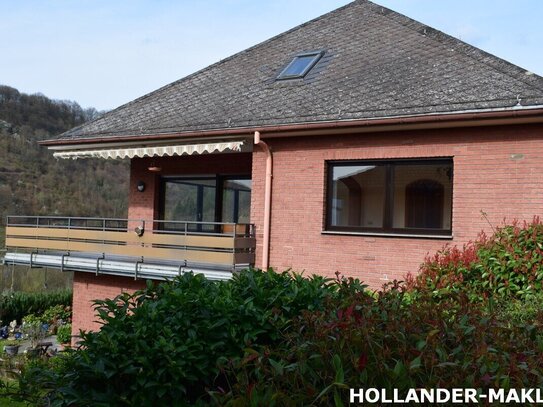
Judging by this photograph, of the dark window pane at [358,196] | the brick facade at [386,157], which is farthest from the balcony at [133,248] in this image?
the dark window pane at [358,196]

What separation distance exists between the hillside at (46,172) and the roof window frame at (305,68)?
26.2m

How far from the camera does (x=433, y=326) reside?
4.10 m

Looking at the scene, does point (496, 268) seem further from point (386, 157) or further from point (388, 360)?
point (388, 360)

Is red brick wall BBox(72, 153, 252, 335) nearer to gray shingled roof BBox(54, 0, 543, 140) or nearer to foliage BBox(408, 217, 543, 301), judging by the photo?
gray shingled roof BBox(54, 0, 543, 140)

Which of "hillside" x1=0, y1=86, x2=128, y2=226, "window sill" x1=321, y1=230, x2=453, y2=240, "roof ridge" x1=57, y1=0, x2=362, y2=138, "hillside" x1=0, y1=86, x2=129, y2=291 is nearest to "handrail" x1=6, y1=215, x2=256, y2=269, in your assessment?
"window sill" x1=321, y1=230, x2=453, y2=240

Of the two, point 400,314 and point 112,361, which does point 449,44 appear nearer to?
point 400,314

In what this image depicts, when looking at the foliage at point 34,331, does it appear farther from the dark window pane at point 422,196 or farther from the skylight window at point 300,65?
the dark window pane at point 422,196

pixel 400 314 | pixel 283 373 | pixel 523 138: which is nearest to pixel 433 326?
pixel 400 314

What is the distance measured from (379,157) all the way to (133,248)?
6.42 meters

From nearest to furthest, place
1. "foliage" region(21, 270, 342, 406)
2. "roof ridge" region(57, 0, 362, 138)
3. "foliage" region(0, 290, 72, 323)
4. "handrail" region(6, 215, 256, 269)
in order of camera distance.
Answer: "foliage" region(21, 270, 342, 406) → "handrail" region(6, 215, 256, 269) → "roof ridge" region(57, 0, 362, 138) → "foliage" region(0, 290, 72, 323)

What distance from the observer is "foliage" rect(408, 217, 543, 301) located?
8977 mm

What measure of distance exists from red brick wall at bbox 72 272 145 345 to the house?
5 centimetres

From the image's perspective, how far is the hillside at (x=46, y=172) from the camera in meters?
43.2

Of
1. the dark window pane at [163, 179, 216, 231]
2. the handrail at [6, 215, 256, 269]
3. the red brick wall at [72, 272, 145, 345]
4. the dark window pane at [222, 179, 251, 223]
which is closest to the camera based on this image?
the handrail at [6, 215, 256, 269]
